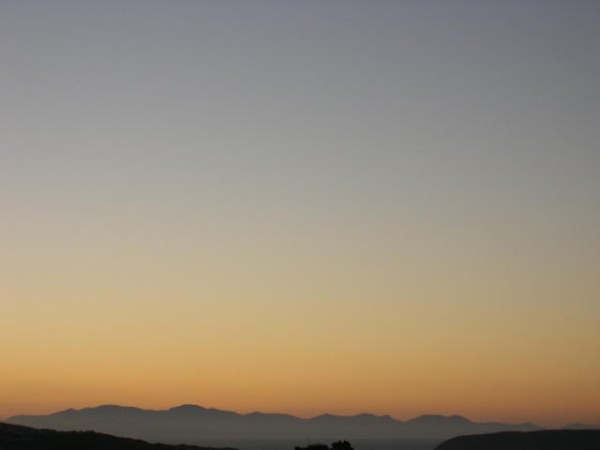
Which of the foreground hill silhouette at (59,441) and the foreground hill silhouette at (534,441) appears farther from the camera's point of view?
the foreground hill silhouette at (534,441)

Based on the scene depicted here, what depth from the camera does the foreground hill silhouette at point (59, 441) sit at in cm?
6981

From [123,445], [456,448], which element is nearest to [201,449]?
[123,445]

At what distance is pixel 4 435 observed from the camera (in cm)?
7200

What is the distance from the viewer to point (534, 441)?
91.6 meters

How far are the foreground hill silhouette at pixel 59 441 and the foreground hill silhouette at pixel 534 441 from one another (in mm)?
34792

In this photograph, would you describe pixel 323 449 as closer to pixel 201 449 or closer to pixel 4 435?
pixel 201 449

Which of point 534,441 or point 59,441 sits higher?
point 534,441

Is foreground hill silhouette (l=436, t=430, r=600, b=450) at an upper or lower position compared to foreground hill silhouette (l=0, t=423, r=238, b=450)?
upper

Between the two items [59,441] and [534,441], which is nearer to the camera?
[59,441]

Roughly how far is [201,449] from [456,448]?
31275mm

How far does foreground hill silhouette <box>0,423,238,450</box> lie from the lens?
6981 centimetres

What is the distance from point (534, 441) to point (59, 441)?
164ft

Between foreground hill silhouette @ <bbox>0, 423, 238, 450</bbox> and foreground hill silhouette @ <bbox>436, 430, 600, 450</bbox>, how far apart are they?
34.8m

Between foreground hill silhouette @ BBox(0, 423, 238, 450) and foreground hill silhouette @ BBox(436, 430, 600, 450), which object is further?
foreground hill silhouette @ BBox(436, 430, 600, 450)
